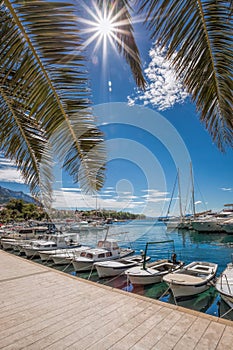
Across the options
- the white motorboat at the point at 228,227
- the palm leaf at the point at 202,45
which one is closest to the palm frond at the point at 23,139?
the palm leaf at the point at 202,45

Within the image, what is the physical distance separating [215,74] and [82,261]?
13.8 metres

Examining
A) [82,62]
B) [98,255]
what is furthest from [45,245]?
[82,62]

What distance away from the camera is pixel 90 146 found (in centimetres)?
259

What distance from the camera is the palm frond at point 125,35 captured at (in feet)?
6.59

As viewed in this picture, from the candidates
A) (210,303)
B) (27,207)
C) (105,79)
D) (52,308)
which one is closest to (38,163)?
(105,79)

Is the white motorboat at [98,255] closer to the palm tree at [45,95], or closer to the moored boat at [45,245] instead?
the moored boat at [45,245]

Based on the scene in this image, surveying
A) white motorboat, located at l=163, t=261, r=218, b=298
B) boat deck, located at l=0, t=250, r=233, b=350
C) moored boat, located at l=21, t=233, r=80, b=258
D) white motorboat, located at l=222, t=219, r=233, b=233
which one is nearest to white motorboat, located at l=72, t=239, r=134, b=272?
moored boat, located at l=21, t=233, r=80, b=258

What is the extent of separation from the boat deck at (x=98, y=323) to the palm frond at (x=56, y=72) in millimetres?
2256

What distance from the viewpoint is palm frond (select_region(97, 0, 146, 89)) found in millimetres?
2008

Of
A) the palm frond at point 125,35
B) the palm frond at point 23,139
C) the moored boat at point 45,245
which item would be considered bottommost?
the moored boat at point 45,245

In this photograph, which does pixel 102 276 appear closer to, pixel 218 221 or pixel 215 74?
pixel 215 74

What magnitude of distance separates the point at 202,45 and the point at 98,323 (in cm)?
403

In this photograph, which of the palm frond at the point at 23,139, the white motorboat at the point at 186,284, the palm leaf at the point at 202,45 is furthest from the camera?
the white motorboat at the point at 186,284

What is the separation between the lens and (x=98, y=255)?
14594 millimetres
